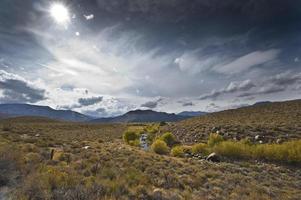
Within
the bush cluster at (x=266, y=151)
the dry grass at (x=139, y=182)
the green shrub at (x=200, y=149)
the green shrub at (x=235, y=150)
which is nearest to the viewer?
the dry grass at (x=139, y=182)

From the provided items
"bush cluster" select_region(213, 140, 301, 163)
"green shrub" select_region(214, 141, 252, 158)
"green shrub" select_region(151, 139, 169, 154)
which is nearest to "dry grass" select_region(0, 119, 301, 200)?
"bush cluster" select_region(213, 140, 301, 163)

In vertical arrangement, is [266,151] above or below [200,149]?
above

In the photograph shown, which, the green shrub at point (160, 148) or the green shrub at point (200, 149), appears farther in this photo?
the green shrub at point (160, 148)

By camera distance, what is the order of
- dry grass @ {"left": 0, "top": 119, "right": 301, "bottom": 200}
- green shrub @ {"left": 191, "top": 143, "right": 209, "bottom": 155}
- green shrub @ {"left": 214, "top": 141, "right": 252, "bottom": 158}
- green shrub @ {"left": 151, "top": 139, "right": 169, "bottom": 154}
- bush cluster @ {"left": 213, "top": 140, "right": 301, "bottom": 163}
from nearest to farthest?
dry grass @ {"left": 0, "top": 119, "right": 301, "bottom": 200} → bush cluster @ {"left": 213, "top": 140, "right": 301, "bottom": 163} → green shrub @ {"left": 214, "top": 141, "right": 252, "bottom": 158} → green shrub @ {"left": 191, "top": 143, "right": 209, "bottom": 155} → green shrub @ {"left": 151, "top": 139, "right": 169, "bottom": 154}

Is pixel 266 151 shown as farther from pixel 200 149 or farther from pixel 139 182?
pixel 139 182

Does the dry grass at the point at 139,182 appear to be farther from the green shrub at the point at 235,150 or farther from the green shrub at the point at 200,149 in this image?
the green shrub at the point at 200,149

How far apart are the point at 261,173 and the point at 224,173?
2147 millimetres

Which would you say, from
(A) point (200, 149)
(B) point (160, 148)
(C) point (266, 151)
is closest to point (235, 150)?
(C) point (266, 151)

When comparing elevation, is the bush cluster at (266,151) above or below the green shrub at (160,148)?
above

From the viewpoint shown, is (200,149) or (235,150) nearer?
(235,150)

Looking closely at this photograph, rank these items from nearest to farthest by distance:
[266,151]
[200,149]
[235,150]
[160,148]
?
1. [266,151]
2. [235,150]
3. [200,149]
4. [160,148]

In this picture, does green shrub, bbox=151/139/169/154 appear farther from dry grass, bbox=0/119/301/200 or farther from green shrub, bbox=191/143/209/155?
dry grass, bbox=0/119/301/200

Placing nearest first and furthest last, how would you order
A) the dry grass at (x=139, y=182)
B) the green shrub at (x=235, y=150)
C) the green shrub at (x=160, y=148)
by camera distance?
the dry grass at (x=139, y=182)
the green shrub at (x=235, y=150)
the green shrub at (x=160, y=148)

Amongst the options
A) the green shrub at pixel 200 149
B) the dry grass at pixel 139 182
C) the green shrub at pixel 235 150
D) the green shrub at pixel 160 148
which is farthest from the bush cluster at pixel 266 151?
the green shrub at pixel 160 148
